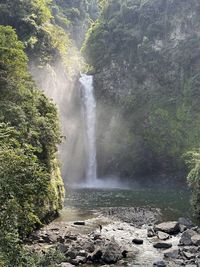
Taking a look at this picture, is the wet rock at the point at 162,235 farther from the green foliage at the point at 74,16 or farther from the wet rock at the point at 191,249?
the green foliage at the point at 74,16

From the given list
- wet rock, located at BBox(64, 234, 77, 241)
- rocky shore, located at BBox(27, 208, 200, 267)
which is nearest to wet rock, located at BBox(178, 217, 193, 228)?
rocky shore, located at BBox(27, 208, 200, 267)

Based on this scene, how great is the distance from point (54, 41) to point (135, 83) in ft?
46.8

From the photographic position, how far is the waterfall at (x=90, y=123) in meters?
59.0

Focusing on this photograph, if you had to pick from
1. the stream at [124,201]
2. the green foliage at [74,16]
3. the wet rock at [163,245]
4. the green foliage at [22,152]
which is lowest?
the wet rock at [163,245]

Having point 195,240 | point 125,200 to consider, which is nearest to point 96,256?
point 195,240

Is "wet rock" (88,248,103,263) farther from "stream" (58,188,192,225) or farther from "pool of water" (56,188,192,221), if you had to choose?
"pool of water" (56,188,192,221)

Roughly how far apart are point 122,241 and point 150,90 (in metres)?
37.1

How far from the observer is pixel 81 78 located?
62688 mm

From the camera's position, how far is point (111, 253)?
880 inches

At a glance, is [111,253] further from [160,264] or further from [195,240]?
[195,240]

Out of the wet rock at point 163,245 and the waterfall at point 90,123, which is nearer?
the wet rock at point 163,245

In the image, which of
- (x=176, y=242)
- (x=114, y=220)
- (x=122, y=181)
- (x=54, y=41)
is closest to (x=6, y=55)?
(x=114, y=220)

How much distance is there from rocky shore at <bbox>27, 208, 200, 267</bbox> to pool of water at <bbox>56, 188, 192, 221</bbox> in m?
2.20

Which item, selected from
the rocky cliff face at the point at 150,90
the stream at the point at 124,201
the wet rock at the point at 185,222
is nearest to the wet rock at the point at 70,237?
the stream at the point at 124,201
